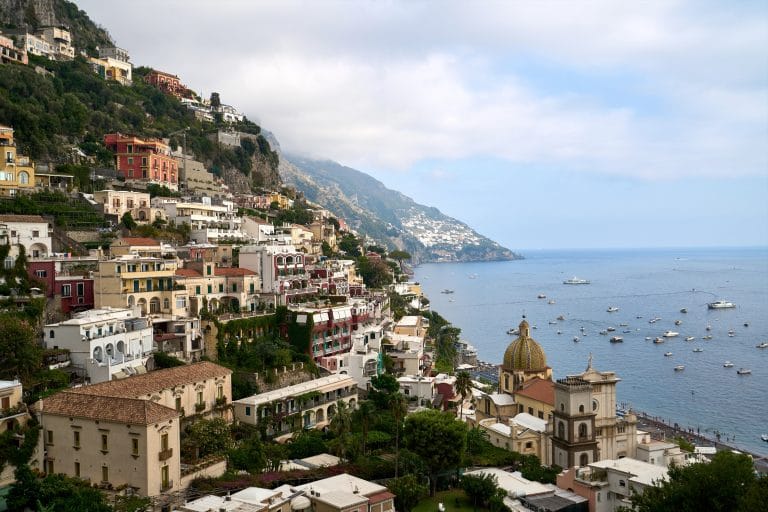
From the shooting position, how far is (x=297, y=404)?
141 feet

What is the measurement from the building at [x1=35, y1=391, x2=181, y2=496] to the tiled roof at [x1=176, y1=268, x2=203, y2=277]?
18664mm

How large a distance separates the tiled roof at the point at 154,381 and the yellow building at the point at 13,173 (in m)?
25.9

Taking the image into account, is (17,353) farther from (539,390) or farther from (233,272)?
(539,390)

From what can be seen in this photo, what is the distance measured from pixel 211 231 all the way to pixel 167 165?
652 inches

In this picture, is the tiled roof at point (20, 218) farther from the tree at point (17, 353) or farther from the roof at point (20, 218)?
the tree at point (17, 353)

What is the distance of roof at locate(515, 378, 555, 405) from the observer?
46003 millimetres

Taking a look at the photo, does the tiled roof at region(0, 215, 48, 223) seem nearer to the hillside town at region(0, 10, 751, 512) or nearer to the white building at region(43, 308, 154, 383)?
the hillside town at region(0, 10, 751, 512)

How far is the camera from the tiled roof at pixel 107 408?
97.5 feet

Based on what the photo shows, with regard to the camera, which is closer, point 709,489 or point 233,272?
point 709,489

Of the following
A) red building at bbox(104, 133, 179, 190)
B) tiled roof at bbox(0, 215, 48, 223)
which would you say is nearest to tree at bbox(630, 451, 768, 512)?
tiled roof at bbox(0, 215, 48, 223)

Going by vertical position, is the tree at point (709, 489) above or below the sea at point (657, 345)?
above

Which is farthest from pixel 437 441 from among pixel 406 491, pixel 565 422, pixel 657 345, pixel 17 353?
pixel 657 345

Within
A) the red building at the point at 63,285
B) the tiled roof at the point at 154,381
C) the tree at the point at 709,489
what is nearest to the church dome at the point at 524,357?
the tree at the point at 709,489

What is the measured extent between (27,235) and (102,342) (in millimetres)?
12541
